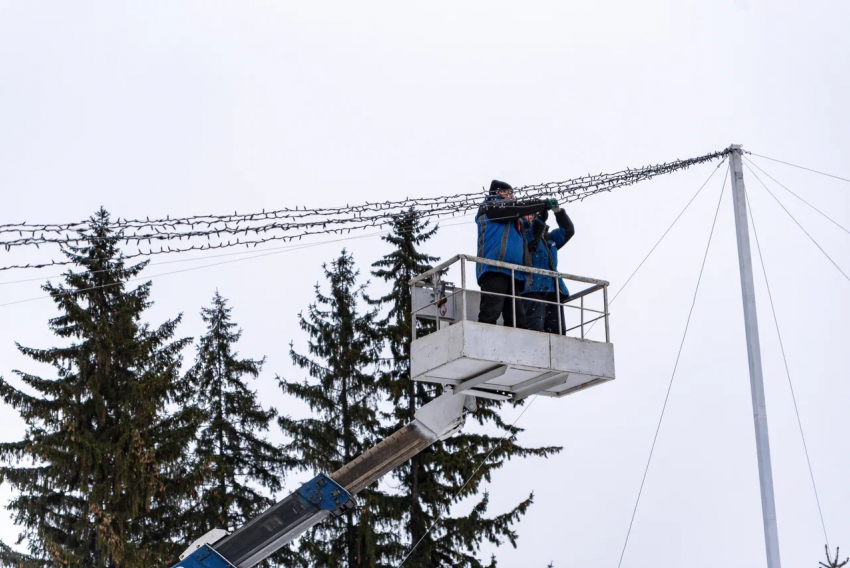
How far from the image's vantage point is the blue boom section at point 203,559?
15359 mm

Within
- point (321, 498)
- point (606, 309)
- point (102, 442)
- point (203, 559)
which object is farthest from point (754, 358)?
point (102, 442)

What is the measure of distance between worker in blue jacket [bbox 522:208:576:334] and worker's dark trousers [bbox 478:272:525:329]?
0.11 metres

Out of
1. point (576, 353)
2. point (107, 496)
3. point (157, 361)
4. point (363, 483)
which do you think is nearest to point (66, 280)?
point (157, 361)

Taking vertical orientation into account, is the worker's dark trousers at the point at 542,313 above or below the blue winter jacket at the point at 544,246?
below

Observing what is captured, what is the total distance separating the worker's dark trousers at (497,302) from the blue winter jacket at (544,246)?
1.43ft

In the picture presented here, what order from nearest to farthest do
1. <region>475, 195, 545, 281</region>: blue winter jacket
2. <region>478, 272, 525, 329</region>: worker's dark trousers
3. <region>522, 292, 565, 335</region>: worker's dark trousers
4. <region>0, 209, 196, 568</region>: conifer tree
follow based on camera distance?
1. <region>478, 272, 525, 329</region>: worker's dark trousers
2. <region>475, 195, 545, 281</region>: blue winter jacket
3. <region>522, 292, 565, 335</region>: worker's dark trousers
4. <region>0, 209, 196, 568</region>: conifer tree

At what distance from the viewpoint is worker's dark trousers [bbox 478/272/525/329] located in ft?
47.9

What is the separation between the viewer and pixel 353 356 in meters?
27.8

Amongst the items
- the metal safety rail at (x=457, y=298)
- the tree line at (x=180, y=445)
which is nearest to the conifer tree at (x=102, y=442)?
the tree line at (x=180, y=445)

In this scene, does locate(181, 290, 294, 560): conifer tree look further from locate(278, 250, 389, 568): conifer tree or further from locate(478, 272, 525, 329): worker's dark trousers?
locate(478, 272, 525, 329): worker's dark trousers

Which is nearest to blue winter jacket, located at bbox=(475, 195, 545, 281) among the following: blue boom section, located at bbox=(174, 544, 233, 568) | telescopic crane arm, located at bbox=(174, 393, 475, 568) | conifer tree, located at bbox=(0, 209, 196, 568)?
telescopic crane arm, located at bbox=(174, 393, 475, 568)

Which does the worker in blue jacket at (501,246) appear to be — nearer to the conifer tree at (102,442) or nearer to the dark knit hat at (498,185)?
the dark knit hat at (498,185)

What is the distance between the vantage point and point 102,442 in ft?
Answer: 81.6

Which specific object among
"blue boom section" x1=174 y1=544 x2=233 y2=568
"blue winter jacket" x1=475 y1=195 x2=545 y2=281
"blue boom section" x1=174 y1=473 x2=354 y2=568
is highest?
"blue winter jacket" x1=475 y1=195 x2=545 y2=281
